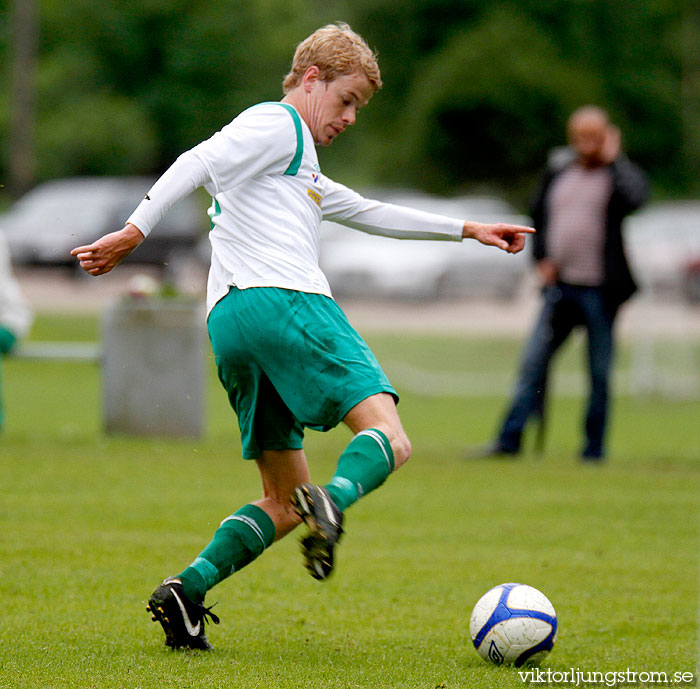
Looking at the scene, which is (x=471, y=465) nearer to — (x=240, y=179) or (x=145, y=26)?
(x=240, y=179)

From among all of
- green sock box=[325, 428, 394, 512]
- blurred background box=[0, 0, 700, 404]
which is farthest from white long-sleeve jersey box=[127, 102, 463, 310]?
blurred background box=[0, 0, 700, 404]

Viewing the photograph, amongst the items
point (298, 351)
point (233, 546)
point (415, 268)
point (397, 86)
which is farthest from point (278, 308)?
point (397, 86)

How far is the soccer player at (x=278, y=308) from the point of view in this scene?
4.09 meters

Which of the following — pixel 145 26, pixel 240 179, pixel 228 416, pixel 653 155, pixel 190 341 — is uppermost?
pixel 145 26

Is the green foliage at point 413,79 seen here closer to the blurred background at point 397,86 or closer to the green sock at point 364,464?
the blurred background at point 397,86

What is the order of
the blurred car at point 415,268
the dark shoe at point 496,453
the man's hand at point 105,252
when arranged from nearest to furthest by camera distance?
the man's hand at point 105,252 → the dark shoe at point 496,453 → the blurred car at point 415,268

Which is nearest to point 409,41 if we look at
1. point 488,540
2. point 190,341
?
point 190,341

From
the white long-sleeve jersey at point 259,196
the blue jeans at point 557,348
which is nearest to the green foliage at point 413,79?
the blue jeans at point 557,348

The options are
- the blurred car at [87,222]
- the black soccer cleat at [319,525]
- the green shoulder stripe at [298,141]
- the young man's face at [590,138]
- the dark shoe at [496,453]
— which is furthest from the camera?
the blurred car at [87,222]

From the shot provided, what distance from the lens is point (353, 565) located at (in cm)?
607

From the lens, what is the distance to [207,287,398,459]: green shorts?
4.16 metres

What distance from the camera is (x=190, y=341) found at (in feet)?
34.1

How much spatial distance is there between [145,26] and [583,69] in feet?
52.4

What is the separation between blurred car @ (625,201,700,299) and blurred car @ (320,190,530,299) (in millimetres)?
3071
